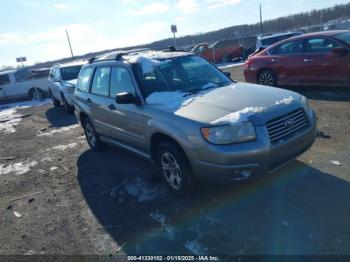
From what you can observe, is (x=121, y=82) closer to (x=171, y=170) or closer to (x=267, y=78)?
(x=171, y=170)

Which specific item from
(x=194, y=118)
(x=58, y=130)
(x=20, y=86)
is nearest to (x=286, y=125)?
(x=194, y=118)

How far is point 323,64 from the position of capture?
346 inches

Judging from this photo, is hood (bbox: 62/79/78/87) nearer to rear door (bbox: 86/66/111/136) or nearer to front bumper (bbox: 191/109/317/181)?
rear door (bbox: 86/66/111/136)

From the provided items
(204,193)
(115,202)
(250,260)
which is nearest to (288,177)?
(204,193)

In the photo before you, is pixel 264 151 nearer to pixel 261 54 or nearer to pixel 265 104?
pixel 265 104

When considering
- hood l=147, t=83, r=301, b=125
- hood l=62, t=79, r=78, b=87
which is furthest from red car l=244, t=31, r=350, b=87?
hood l=62, t=79, r=78, b=87

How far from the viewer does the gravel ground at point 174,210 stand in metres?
3.55

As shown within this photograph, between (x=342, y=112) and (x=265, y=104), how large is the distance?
155 inches

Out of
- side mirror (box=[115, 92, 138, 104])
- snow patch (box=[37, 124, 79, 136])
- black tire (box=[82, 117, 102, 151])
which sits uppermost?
side mirror (box=[115, 92, 138, 104])

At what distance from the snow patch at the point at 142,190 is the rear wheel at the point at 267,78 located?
631cm

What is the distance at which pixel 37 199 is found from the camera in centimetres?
543

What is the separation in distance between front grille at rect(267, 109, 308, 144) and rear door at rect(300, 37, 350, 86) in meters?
4.86

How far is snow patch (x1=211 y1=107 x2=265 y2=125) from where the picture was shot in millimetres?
3871

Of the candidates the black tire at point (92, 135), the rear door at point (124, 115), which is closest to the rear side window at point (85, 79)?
the black tire at point (92, 135)
